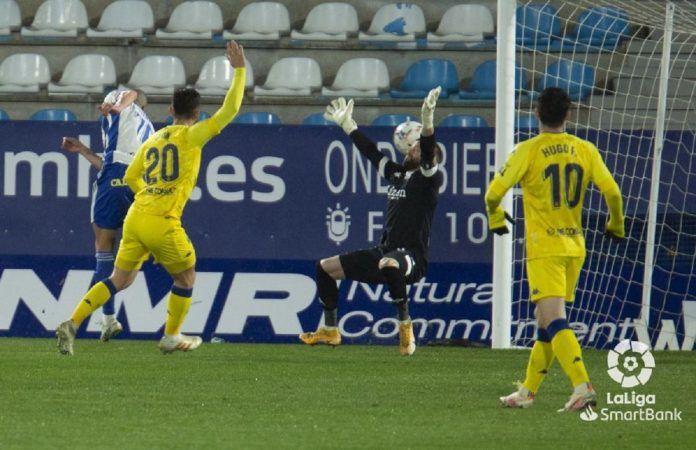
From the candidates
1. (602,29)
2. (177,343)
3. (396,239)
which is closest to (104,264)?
(177,343)

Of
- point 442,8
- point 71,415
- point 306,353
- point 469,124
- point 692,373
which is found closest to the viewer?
point 71,415

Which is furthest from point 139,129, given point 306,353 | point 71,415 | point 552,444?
point 552,444

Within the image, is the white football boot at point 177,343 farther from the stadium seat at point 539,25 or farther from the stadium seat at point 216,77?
the stadium seat at point 539,25

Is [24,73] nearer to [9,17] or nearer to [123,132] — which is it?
[9,17]

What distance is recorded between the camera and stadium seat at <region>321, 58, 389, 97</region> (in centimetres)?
→ 1459

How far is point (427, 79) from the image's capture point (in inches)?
578

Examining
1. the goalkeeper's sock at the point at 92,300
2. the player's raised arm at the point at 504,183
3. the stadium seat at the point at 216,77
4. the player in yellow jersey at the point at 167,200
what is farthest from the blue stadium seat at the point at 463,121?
the player's raised arm at the point at 504,183

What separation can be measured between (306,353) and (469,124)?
3481mm

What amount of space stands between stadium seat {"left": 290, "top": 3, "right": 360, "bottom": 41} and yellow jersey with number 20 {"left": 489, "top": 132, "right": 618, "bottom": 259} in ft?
25.9

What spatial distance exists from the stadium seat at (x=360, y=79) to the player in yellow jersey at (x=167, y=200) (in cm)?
477

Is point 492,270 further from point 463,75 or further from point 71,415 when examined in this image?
point 71,415

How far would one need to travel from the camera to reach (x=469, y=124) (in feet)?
44.9

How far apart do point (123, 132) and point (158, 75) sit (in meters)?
3.37

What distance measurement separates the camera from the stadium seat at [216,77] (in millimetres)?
14555
